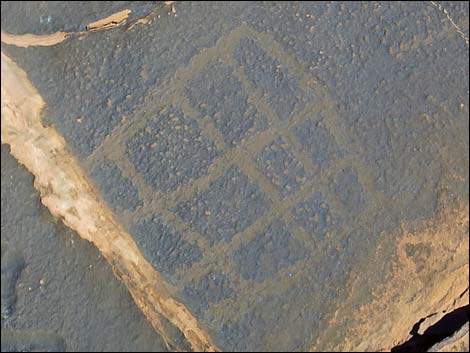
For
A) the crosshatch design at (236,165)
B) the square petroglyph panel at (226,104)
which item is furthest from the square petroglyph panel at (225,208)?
the square petroglyph panel at (226,104)

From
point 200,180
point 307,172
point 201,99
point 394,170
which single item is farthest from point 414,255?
point 201,99

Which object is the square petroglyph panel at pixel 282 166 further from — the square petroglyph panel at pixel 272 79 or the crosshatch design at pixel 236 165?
the square petroglyph panel at pixel 272 79

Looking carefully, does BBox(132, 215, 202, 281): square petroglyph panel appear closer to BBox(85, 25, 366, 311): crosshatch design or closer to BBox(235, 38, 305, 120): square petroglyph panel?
BBox(85, 25, 366, 311): crosshatch design

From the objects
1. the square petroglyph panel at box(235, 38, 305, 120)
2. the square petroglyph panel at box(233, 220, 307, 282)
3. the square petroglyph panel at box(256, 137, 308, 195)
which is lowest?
the square petroglyph panel at box(233, 220, 307, 282)

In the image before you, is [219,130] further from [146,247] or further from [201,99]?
[146,247]

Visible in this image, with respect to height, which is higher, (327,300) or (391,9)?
(391,9)

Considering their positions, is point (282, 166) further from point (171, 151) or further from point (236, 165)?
point (171, 151)

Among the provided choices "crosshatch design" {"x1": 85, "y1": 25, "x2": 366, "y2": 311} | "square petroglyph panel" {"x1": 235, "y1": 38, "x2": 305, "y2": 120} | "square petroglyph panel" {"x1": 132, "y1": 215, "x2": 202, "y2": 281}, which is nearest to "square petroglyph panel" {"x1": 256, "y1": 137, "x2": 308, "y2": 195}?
"crosshatch design" {"x1": 85, "y1": 25, "x2": 366, "y2": 311}

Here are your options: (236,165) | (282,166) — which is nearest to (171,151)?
(236,165)

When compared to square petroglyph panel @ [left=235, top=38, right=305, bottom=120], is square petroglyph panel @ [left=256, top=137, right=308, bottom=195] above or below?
below
